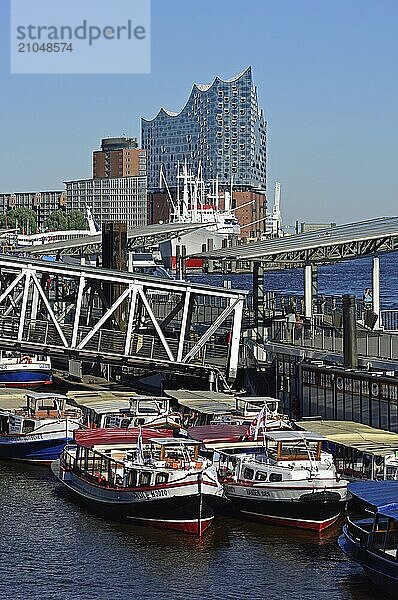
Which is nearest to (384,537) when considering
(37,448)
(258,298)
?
(37,448)

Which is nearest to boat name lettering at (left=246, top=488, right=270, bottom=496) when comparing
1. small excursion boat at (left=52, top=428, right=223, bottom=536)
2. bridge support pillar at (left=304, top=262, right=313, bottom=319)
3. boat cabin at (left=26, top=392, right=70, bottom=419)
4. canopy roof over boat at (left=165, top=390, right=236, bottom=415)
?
small excursion boat at (left=52, top=428, right=223, bottom=536)

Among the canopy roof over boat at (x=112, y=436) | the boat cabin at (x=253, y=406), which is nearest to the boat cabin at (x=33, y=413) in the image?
the canopy roof over boat at (x=112, y=436)

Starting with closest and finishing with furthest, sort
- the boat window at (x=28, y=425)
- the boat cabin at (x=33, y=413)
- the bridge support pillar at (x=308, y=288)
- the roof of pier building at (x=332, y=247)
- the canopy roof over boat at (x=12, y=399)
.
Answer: the boat window at (x=28, y=425)
the boat cabin at (x=33, y=413)
the canopy roof over boat at (x=12, y=399)
the roof of pier building at (x=332, y=247)
the bridge support pillar at (x=308, y=288)

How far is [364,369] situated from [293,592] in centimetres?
1622

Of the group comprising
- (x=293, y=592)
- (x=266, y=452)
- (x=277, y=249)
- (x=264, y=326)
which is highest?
(x=277, y=249)

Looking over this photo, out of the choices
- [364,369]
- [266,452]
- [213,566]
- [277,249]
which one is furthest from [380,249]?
[213,566]

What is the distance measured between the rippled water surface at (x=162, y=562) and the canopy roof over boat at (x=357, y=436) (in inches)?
107

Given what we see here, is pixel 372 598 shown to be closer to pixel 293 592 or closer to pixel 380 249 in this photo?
pixel 293 592

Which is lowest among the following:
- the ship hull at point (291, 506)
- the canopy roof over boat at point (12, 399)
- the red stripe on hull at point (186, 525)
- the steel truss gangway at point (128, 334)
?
the red stripe on hull at point (186, 525)

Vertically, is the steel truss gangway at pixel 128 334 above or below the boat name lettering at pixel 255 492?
above

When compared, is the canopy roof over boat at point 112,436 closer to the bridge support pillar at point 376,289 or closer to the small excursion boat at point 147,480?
the small excursion boat at point 147,480

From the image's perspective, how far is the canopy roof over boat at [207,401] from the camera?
4647 centimetres

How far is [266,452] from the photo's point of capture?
3738 cm

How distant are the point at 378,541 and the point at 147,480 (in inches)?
363
